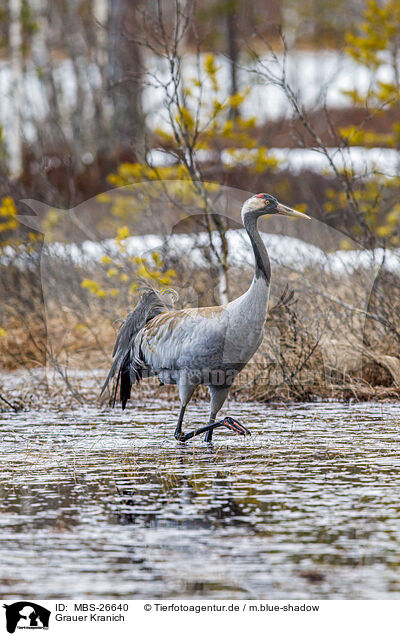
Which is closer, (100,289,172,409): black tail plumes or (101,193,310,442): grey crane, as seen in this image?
(101,193,310,442): grey crane

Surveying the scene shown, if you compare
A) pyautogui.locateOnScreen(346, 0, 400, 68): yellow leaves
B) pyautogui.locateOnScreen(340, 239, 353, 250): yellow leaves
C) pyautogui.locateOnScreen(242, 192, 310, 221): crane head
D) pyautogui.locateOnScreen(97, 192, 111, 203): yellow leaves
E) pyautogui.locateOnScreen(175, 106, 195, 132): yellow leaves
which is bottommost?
pyautogui.locateOnScreen(242, 192, 310, 221): crane head

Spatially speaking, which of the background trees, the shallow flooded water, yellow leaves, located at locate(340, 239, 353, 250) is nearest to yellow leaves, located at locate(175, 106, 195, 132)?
the background trees

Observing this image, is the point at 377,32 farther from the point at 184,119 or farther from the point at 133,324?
the point at 133,324

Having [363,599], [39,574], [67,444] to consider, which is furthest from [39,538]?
[67,444]

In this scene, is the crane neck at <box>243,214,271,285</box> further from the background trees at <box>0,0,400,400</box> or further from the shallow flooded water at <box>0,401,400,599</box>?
the background trees at <box>0,0,400,400</box>

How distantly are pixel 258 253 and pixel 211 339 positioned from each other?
670 mm

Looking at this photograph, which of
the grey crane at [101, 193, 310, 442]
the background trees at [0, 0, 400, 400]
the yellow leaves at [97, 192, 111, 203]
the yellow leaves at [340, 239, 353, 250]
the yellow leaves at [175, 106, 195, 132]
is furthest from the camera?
the yellow leaves at [97, 192, 111, 203]

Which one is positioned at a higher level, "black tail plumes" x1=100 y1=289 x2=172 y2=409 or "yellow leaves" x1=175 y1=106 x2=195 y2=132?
"yellow leaves" x1=175 y1=106 x2=195 y2=132
